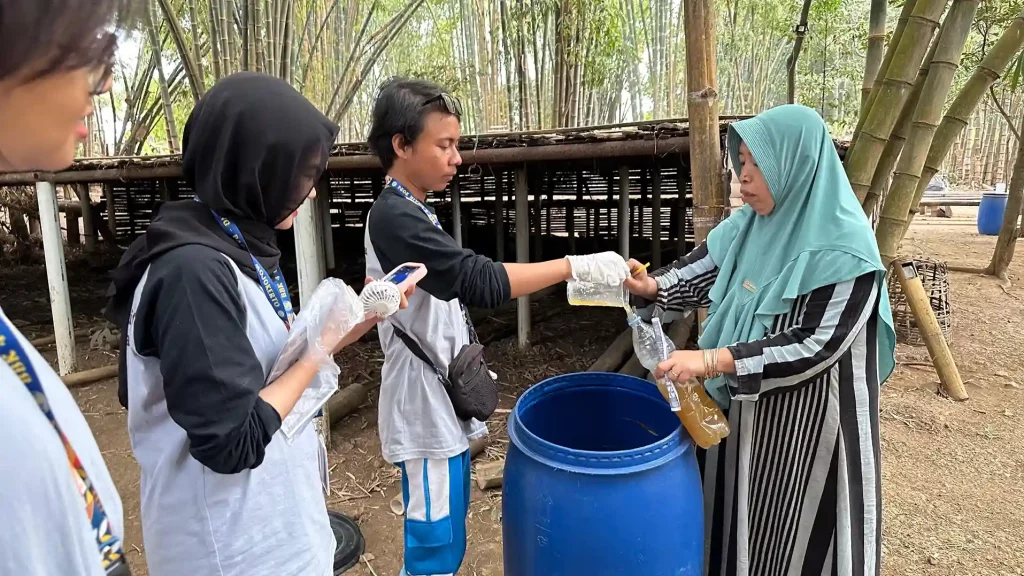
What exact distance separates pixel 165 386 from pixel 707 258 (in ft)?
5.91

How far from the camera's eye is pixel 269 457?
1262 mm

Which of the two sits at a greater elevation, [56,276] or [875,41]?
[875,41]

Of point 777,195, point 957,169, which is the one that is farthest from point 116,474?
point 957,169

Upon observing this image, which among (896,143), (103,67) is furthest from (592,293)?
(896,143)

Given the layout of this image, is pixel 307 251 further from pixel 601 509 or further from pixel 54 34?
pixel 54 34

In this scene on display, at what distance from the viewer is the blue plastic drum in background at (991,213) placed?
465 inches

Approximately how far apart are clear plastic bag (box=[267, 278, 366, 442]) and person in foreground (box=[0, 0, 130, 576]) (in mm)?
541

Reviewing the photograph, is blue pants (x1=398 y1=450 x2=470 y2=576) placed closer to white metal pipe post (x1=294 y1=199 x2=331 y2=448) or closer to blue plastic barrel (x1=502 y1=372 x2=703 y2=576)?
blue plastic barrel (x1=502 y1=372 x2=703 y2=576)

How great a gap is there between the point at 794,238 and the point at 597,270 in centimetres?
59

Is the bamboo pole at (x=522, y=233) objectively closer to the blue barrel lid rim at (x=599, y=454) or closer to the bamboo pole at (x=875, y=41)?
the bamboo pole at (x=875, y=41)

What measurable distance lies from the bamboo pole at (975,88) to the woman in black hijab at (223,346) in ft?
11.5

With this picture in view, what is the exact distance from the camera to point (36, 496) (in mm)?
594

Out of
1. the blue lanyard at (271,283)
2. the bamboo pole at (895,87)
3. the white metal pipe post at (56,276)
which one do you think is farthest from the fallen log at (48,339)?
the bamboo pole at (895,87)

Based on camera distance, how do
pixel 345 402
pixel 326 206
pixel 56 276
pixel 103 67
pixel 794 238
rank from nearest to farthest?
pixel 103 67
pixel 794 238
pixel 345 402
pixel 56 276
pixel 326 206
